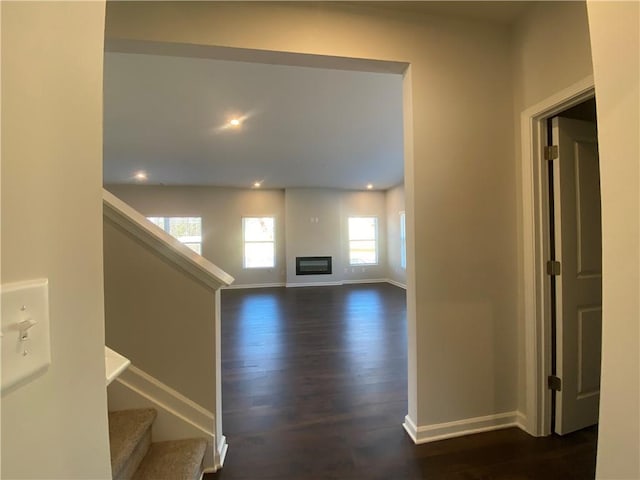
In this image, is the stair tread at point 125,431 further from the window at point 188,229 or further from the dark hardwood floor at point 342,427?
the window at point 188,229

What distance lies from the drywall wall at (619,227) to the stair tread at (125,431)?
1576 mm

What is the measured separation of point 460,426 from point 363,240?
22.6 ft

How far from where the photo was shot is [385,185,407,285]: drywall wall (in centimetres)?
760

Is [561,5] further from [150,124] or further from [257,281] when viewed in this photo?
[257,281]

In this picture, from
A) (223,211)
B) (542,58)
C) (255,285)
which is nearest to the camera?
(542,58)

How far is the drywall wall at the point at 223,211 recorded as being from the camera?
730 cm

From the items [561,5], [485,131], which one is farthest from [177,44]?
[561,5]

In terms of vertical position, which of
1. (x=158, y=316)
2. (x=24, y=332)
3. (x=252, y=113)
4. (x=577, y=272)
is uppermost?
(x=252, y=113)

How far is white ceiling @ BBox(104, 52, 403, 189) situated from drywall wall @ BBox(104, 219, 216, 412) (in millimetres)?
1793

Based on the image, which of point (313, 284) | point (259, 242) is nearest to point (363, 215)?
point (313, 284)

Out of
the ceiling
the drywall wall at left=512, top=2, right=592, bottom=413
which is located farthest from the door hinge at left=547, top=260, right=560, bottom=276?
the ceiling

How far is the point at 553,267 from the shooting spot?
5.65ft

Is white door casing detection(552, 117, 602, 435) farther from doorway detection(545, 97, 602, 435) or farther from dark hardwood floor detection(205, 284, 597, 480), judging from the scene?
dark hardwood floor detection(205, 284, 597, 480)

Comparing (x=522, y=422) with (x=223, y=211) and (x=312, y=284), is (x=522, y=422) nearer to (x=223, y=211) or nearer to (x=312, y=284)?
(x=312, y=284)
